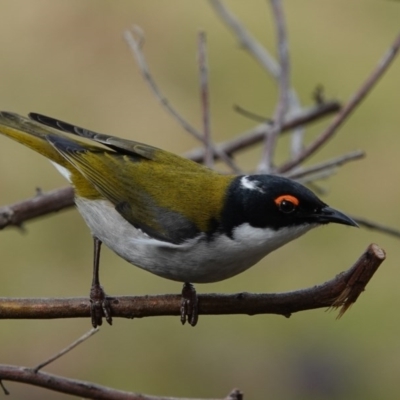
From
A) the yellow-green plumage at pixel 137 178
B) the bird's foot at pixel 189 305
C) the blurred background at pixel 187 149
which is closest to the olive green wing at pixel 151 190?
the yellow-green plumage at pixel 137 178

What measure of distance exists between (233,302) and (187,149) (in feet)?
22.8

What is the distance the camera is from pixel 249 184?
430 centimetres

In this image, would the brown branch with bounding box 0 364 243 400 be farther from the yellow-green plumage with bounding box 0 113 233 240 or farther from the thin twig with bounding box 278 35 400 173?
the thin twig with bounding box 278 35 400 173

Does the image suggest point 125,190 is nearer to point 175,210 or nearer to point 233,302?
point 175,210

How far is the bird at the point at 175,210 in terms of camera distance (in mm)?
4148

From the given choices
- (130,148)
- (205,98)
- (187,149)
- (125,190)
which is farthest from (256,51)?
(187,149)

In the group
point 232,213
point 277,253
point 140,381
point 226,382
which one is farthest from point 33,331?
point 232,213

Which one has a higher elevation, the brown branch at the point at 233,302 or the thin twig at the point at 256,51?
the thin twig at the point at 256,51

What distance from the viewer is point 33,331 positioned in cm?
841

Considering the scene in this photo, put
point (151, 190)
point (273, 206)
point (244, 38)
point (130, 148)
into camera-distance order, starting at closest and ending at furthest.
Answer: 1. point (273, 206)
2. point (151, 190)
3. point (130, 148)
4. point (244, 38)

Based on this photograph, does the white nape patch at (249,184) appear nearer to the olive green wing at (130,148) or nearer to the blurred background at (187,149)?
the olive green wing at (130,148)

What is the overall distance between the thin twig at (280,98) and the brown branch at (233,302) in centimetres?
151

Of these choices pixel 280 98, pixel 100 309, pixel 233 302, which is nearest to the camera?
pixel 233 302

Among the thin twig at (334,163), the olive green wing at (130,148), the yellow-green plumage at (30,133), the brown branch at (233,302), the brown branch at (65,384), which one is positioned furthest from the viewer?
the yellow-green plumage at (30,133)
